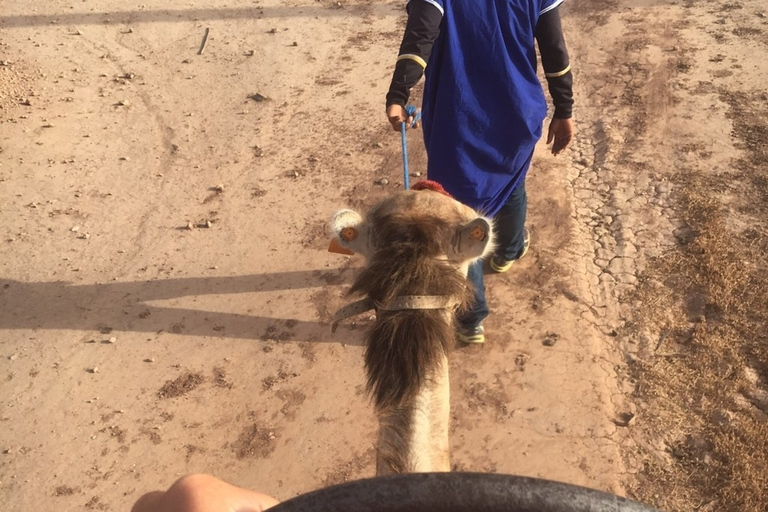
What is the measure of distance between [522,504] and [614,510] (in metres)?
0.14

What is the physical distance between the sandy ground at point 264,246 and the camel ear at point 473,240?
1.65m

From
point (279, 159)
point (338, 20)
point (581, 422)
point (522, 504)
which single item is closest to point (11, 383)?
point (279, 159)

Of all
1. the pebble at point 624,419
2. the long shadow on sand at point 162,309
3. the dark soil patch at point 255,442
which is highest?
the long shadow on sand at point 162,309

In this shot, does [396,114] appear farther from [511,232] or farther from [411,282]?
[511,232]

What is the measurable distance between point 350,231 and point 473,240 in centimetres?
48

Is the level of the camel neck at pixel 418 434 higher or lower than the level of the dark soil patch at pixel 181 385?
higher

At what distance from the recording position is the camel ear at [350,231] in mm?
2314

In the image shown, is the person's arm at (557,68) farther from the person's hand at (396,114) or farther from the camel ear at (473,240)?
the camel ear at (473,240)

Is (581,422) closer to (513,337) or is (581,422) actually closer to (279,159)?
(513,337)

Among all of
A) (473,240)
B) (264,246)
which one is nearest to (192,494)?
(473,240)

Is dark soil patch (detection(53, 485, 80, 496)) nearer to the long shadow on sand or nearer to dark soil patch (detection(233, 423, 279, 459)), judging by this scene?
dark soil patch (detection(233, 423, 279, 459))

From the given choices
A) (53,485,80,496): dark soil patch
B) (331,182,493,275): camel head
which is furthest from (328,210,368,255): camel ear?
(53,485,80,496): dark soil patch

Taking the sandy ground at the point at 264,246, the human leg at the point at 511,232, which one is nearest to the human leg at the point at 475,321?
the sandy ground at the point at 264,246

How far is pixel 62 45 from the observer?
23.9ft
